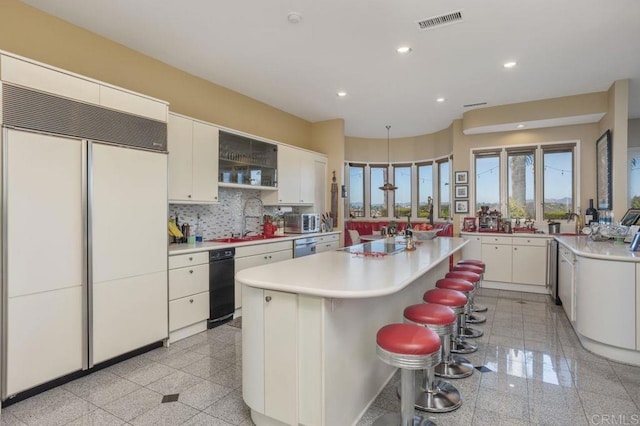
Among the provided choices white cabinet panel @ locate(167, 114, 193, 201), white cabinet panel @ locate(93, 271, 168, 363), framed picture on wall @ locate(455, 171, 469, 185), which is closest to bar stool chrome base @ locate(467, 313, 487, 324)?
framed picture on wall @ locate(455, 171, 469, 185)

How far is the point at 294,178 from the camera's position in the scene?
5.60m

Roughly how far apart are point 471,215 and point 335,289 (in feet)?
17.6

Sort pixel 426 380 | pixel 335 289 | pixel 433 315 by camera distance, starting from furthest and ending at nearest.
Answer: pixel 426 380 < pixel 433 315 < pixel 335 289

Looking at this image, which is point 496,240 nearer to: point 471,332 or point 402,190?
point 471,332

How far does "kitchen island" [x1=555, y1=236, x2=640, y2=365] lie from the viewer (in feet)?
9.50

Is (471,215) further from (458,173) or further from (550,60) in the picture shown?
(550,60)

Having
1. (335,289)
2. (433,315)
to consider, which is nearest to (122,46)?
(335,289)

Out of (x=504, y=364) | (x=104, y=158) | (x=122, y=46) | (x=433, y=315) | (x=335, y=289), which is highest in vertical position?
(x=122, y=46)

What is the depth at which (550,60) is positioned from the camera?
3.88 metres

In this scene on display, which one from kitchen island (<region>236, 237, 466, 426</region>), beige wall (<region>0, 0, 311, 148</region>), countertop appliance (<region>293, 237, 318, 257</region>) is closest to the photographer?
kitchen island (<region>236, 237, 466, 426</region>)

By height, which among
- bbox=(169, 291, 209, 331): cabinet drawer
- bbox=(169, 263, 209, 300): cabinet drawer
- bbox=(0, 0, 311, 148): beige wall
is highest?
bbox=(0, 0, 311, 148): beige wall

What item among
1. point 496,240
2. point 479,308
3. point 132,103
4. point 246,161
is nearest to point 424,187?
point 496,240

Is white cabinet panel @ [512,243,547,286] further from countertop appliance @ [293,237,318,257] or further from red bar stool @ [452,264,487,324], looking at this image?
countertop appliance @ [293,237,318,257]

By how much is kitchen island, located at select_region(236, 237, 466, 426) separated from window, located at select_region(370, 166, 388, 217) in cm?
592
